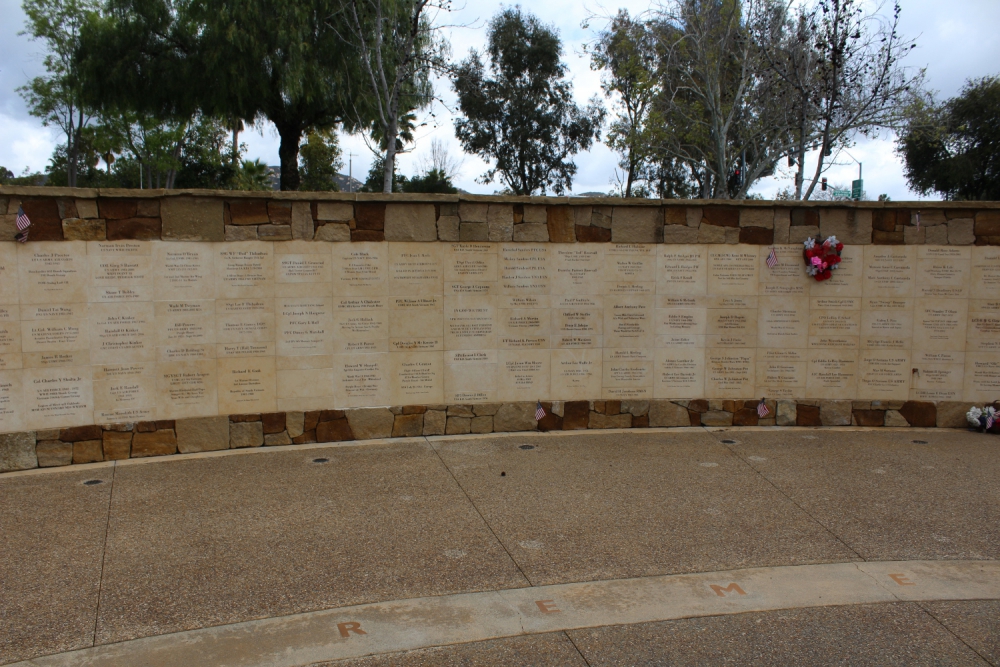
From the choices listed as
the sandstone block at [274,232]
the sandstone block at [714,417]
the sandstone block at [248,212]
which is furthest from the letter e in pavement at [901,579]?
the sandstone block at [248,212]

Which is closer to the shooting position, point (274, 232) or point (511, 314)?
point (274, 232)

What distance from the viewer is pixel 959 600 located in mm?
3801

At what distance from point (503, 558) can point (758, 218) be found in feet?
15.3

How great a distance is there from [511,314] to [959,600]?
425 cm

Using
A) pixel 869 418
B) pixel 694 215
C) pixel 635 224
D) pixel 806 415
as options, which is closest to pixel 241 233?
pixel 635 224

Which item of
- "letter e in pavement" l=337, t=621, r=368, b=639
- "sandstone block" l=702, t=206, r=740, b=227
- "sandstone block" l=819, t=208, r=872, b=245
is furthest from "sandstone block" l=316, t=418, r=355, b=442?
"sandstone block" l=819, t=208, r=872, b=245

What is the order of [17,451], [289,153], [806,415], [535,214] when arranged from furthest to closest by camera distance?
[289,153] → [806,415] → [535,214] → [17,451]

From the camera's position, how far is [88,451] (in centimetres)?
608

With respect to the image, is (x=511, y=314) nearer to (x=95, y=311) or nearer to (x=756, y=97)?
(x=95, y=311)

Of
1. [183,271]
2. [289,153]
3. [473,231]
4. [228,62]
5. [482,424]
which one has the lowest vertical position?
[482,424]

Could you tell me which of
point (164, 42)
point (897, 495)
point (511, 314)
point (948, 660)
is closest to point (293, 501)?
point (511, 314)

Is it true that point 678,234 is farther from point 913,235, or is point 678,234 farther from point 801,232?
point 913,235

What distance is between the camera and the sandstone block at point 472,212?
6.85 m

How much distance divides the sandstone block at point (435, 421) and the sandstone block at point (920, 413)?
4.66 metres
